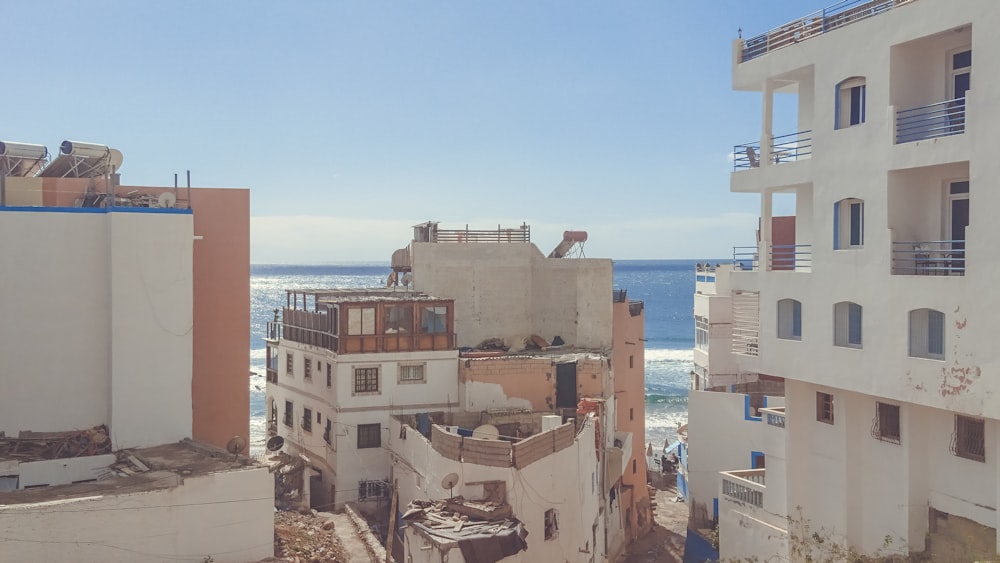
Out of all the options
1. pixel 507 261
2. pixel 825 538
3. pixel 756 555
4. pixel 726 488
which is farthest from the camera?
pixel 507 261

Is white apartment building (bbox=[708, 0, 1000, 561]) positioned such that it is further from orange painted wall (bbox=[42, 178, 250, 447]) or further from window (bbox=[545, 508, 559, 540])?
orange painted wall (bbox=[42, 178, 250, 447])

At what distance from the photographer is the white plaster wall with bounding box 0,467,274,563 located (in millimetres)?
18172

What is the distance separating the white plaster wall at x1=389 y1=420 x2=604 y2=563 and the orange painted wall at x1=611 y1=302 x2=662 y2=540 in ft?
35.3

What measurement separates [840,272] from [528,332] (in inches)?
974

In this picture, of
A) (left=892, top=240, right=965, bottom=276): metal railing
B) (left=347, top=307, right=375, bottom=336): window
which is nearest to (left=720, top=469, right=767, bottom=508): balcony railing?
(left=892, top=240, right=965, bottom=276): metal railing

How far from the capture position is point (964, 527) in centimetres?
1817

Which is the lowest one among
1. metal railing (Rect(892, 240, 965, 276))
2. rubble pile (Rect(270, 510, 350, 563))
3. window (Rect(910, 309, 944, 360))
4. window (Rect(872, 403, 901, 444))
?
rubble pile (Rect(270, 510, 350, 563))

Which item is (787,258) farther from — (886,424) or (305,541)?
(305,541)

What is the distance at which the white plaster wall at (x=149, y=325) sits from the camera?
23594 mm

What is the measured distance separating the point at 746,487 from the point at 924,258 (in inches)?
358

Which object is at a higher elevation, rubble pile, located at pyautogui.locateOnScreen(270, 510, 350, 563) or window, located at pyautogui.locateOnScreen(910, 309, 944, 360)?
window, located at pyautogui.locateOnScreen(910, 309, 944, 360)

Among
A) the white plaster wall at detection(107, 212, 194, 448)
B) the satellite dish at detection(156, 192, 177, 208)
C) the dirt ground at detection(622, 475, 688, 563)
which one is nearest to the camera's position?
the white plaster wall at detection(107, 212, 194, 448)

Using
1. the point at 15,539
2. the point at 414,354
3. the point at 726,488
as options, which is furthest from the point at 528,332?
the point at 15,539

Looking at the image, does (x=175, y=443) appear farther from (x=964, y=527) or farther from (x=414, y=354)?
(x=964, y=527)
